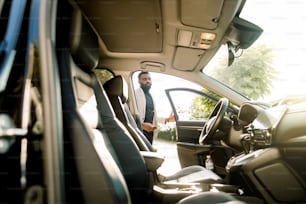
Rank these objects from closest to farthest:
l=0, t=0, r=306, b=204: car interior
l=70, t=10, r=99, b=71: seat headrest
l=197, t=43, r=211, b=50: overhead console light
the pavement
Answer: l=0, t=0, r=306, b=204: car interior
l=70, t=10, r=99, b=71: seat headrest
l=197, t=43, r=211, b=50: overhead console light
the pavement

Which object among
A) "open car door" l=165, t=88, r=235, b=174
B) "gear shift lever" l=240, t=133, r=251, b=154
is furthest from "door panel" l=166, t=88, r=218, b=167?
"gear shift lever" l=240, t=133, r=251, b=154

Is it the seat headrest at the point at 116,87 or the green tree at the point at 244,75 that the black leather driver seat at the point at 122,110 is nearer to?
the seat headrest at the point at 116,87

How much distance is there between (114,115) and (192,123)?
119 centimetres

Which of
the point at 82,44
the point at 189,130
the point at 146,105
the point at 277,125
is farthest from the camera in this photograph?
the point at 146,105

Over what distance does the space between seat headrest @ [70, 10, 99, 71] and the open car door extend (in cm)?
122

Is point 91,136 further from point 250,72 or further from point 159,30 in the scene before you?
point 250,72

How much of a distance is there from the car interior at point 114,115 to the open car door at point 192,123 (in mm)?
15

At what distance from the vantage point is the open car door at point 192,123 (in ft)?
7.47

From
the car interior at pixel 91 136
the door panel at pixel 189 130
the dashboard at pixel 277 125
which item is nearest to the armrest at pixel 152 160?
the car interior at pixel 91 136

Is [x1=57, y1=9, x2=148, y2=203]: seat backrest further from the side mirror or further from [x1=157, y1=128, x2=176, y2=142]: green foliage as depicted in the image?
[x1=157, y1=128, x2=176, y2=142]: green foliage

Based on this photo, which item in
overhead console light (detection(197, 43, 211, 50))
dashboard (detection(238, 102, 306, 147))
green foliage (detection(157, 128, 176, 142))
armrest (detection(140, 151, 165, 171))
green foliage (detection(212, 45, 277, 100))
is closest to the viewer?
dashboard (detection(238, 102, 306, 147))

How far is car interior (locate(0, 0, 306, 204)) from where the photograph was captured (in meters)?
0.77

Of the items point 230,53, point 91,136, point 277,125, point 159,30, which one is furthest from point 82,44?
point 230,53

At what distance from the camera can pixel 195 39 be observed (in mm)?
1982
